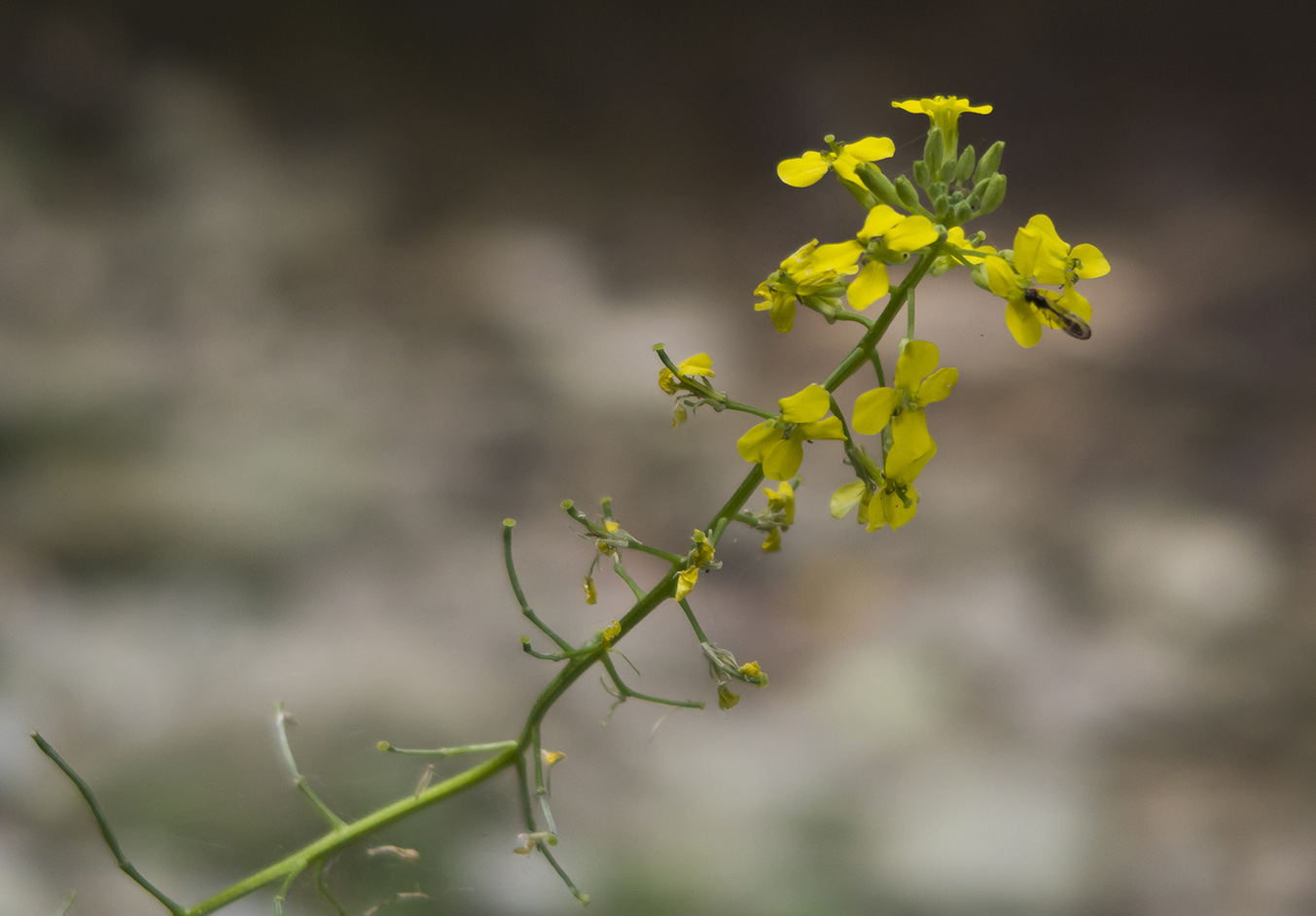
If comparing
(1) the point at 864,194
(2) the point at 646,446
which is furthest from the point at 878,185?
(2) the point at 646,446

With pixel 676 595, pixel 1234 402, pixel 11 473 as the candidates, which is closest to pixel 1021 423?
pixel 1234 402

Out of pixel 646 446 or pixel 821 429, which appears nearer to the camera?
pixel 821 429

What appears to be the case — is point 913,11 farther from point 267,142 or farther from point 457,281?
point 267,142

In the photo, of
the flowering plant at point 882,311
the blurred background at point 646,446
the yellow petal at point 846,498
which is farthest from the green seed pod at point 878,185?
the blurred background at point 646,446

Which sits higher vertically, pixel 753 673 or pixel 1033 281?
pixel 1033 281

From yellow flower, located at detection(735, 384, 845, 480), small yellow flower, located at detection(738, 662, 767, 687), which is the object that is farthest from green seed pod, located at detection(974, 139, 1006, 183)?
small yellow flower, located at detection(738, 662, 767, 687)

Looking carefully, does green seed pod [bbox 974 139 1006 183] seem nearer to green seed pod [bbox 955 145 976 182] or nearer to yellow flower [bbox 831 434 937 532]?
green seed pod [bbox 955 145 976 182]

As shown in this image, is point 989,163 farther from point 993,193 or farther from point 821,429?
point 821,429
